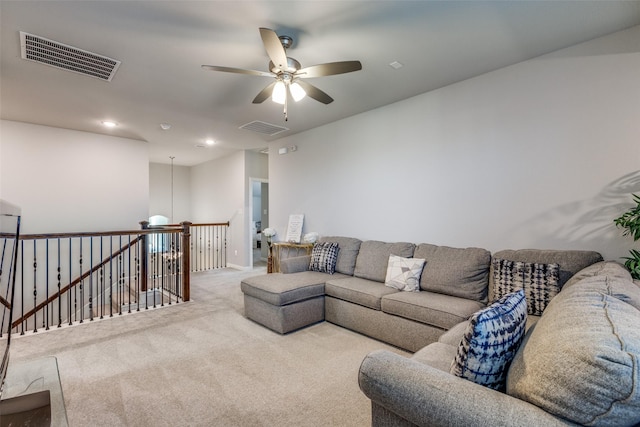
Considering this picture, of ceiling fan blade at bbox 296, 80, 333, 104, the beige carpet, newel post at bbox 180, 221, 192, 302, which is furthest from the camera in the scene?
newel post at bbox 180, 221, 192, 302

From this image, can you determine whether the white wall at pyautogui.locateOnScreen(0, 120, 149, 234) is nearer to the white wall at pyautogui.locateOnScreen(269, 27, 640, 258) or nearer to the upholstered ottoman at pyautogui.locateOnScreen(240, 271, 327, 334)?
the upholstered ottoman at pyautogui.locateOnScreen(240, 271, 327, 334)

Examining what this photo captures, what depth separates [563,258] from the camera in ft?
7.86

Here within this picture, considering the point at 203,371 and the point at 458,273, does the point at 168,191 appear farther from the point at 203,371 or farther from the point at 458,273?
the point at 458,273

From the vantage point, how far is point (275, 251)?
18.6 ft

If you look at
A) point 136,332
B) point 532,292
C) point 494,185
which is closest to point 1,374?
point 136,332

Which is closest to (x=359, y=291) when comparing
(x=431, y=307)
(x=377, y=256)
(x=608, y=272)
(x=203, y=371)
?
(x=377, y=256)

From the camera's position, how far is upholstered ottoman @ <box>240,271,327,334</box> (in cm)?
311

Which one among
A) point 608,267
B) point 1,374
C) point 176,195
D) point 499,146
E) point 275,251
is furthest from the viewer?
point 176,195

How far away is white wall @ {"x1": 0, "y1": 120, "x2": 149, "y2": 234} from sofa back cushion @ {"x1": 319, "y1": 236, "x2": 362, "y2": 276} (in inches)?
167

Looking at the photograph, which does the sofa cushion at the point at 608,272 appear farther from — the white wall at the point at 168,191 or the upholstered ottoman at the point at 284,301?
the white wall at the point at 168,191

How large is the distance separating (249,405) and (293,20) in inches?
110

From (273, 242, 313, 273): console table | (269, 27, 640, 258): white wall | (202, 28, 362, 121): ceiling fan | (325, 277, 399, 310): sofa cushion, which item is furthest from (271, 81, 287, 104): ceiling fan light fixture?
(273, 242, 313, 273): console table

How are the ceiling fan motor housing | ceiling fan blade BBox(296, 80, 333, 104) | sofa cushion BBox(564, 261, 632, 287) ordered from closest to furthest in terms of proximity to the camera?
sofa cushion BBox(564, 261, 632, 287)
the ceiling fan motor housing
ceiling fan blade BBox(296, 80, 333, 104)

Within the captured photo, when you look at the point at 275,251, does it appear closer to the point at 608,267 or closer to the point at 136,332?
the point at 136,332
